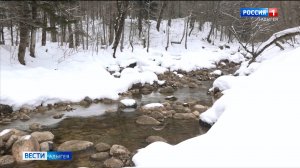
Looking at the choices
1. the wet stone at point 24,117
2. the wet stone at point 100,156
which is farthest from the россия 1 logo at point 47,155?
the wet stone at point 24,117

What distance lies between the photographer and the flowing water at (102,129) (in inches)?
439

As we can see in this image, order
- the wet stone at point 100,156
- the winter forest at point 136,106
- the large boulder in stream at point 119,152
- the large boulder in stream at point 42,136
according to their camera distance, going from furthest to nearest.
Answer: the large boulder in stream at point 42,136, the large boulder in stream at point 119,152, the wet stone at point 100,156, the winter forest at point 136,106

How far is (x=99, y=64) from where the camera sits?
23.7 meters

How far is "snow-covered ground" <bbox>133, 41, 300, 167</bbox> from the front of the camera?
239 inches

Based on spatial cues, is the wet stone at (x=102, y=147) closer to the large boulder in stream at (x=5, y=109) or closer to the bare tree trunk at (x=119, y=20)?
the large boulder in stream at (x=5, y=109)

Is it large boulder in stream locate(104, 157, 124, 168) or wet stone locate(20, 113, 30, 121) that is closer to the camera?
large boulder in stream locate(104, 157, 124, 168)

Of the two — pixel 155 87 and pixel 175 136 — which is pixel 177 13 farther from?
pixel 175 136

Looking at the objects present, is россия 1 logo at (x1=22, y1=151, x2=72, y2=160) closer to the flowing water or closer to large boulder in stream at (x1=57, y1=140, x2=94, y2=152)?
the flowing water

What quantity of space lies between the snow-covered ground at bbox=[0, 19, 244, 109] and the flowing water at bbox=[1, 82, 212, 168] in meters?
1.54

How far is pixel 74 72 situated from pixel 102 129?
8053mm

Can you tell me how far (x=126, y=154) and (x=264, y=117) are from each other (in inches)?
179

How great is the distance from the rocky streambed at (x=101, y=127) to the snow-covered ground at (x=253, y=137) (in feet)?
6.98

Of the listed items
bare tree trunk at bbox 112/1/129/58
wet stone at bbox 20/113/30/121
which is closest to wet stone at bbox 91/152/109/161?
wet stone at bbox 20/113/30/121

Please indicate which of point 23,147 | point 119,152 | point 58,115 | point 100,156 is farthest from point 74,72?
point 100,156
